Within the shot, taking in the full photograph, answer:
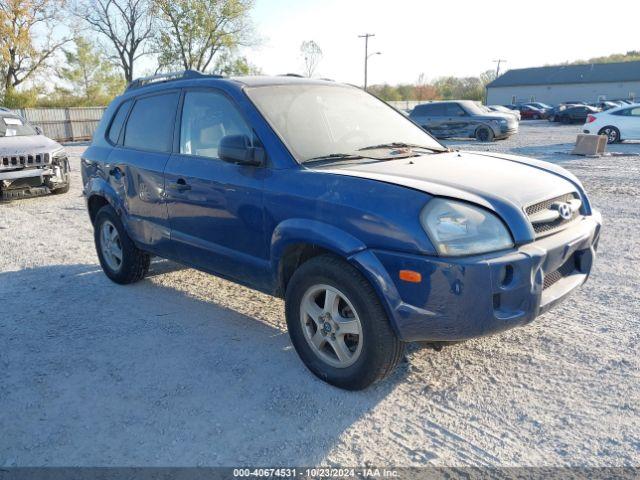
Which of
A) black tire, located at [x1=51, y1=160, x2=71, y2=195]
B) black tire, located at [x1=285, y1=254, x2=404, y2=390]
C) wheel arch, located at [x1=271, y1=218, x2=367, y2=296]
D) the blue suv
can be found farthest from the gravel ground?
black tire, located at [x1=51, y1=160, x2=71, y2=195]

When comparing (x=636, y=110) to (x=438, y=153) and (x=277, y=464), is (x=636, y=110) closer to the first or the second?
(x=438, y=153)

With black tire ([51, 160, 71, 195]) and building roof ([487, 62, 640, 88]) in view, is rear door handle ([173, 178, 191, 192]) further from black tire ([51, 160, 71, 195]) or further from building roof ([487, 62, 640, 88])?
building roof ([487, 62, 640, 88])

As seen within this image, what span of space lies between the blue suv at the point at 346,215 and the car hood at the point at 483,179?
1cm

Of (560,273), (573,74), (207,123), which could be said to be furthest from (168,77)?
(573,74)

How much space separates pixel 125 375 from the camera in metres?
3.40

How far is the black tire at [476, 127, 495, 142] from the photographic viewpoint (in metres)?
19.8

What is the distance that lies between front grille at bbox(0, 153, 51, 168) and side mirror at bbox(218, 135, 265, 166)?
7.54 meters

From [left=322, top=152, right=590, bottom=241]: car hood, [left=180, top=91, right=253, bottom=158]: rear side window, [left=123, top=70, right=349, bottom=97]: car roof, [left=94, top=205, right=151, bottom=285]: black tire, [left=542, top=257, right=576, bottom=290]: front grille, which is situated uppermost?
[left=123, top=70, right=349, bottom=97]: car roof

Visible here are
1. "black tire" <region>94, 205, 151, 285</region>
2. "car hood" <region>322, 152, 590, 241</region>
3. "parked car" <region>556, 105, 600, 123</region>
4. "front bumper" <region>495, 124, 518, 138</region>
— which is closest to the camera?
"car hood" <region>322, 152, 590, 241</region>

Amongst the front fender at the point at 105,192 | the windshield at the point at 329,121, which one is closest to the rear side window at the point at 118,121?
the front fender at the point at 105,192

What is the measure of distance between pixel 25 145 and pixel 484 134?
52.1 ft

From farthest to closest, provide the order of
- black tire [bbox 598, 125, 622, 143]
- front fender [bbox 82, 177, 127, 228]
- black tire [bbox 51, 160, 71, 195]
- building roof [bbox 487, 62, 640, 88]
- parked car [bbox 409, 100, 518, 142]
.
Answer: building roof [bbox 487, 62, 640, 88] → parked car [bbox 409, 100, 518, 142] → black tire [bbox 598, 125, 622, 143] → black tire [bbox 51, 160, 71, 195] → front fender [bbox 82, 177, 127, 228]

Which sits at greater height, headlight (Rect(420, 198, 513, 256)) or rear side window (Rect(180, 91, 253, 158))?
rear side window (Rect(180, 91, 253, 158))

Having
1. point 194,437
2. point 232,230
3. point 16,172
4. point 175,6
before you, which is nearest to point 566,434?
point 194,437
